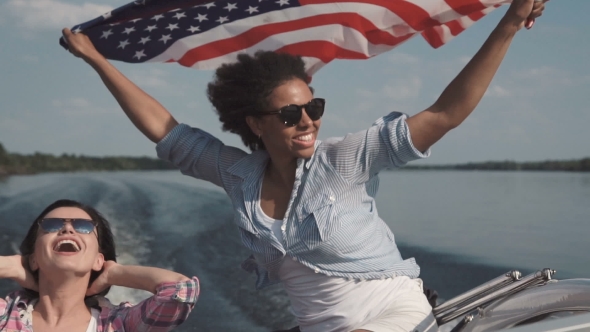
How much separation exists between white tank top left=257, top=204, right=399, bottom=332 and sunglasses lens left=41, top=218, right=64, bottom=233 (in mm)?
520

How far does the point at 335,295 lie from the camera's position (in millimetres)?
1844

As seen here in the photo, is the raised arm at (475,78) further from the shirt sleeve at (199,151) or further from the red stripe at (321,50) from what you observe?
the red stripe at (321,50)

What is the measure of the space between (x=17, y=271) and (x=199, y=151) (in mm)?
570

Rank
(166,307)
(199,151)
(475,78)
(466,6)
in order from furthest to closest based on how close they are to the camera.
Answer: (466,6) < (199,151) < (166,307) < (475,78)

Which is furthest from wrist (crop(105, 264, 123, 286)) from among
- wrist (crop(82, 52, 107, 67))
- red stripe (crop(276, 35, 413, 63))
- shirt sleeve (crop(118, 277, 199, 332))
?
red stripe (crop(276, 35, 413, 63))

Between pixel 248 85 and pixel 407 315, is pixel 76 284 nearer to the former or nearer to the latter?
pixel 248 85

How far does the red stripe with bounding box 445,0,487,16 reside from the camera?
7.03 feet

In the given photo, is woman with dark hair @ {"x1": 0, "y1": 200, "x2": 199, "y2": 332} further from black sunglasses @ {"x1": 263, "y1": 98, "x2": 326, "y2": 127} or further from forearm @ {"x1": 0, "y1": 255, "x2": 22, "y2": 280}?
black sunglasses @ {"x1": 263, "y1": 98, "x2": 326, "y2": 127}

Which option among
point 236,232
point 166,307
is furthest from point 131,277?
point 236,232

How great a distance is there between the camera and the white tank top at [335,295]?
1835 millimetres

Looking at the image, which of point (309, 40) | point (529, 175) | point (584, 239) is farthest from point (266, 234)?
point (529, 175)

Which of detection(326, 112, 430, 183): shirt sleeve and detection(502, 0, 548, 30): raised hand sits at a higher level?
detection(502, 0, 548, 30): raised hand

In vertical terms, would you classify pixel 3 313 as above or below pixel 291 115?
below

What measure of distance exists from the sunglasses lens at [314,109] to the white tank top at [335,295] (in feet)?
0.93
